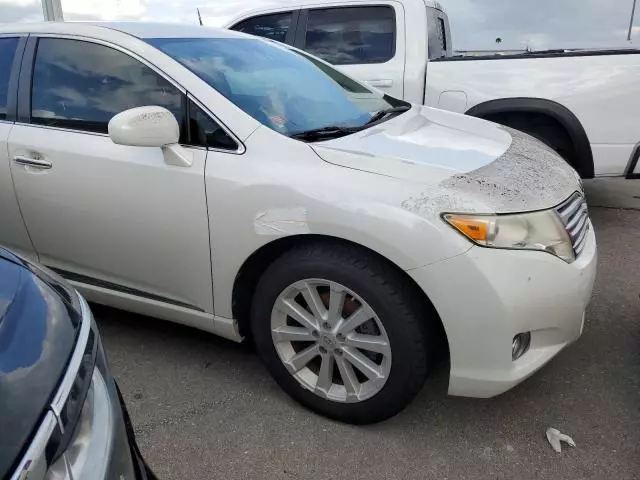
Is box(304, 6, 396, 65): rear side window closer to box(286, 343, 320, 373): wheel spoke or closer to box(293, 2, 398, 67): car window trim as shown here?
box(293, 2, 398, 67): car window trim

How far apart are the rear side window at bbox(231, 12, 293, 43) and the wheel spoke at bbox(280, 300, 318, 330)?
4.05 meters

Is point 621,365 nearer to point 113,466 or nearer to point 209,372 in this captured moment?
point 209,372

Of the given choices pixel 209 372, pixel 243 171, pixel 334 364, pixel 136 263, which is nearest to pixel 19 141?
pixel 136 263

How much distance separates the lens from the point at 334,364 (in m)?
2.60

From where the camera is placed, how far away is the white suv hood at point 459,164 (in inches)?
89.0

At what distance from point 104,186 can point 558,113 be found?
143 inches

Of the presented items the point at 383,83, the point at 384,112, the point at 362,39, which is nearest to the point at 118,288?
the point at 384,112

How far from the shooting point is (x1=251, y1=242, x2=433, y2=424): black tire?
90.5 inches

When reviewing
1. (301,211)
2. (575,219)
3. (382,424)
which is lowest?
(382,424)

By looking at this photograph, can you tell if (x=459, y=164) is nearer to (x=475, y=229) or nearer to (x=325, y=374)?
(x=475, y=229)

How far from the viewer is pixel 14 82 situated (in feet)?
10.3

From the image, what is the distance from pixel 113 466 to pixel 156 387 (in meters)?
1.64

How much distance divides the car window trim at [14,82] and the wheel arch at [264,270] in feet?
5.08

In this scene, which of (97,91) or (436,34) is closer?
(97,91)
